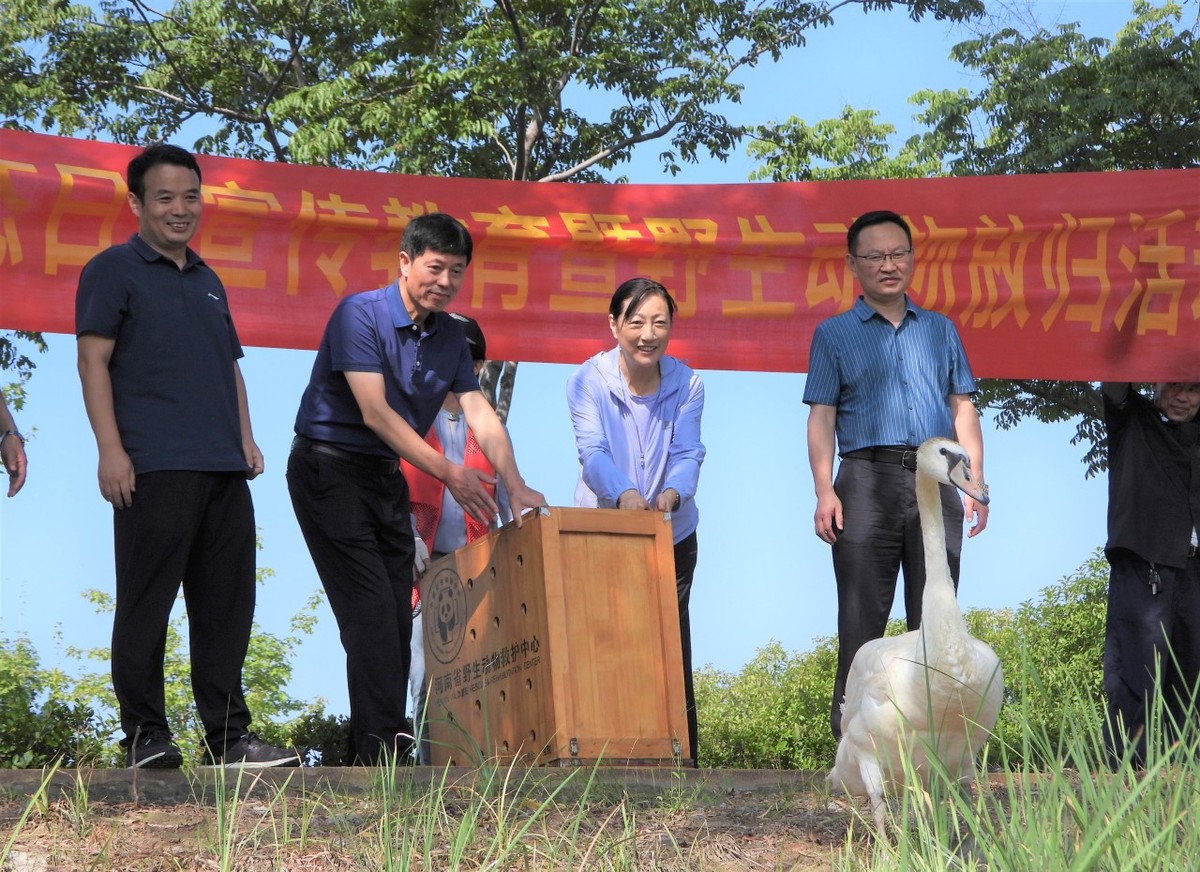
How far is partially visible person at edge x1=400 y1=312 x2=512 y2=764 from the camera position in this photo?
243 inches

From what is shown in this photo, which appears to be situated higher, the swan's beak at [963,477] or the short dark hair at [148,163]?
the short dark hair at [148,163]

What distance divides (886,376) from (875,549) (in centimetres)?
62

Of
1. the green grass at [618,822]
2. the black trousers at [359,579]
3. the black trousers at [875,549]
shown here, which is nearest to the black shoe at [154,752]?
the green grass at [618,822]

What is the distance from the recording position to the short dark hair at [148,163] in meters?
4.52

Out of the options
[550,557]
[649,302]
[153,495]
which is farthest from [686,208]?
[153,495]

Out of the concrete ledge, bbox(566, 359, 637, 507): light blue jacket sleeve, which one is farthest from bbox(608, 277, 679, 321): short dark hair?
the concrete ledge

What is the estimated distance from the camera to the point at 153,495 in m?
4.34

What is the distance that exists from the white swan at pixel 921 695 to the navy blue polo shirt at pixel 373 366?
1704 millimetres

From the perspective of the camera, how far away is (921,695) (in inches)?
157

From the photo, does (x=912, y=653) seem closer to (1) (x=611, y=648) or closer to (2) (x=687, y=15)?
(1) (x=611, y=648)

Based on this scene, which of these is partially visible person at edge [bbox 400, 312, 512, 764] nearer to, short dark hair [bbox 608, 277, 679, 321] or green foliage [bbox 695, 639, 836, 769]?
short dark hair [bbox 608, 277, 679, 321]

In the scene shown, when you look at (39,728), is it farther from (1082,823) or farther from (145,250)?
(1082,823)

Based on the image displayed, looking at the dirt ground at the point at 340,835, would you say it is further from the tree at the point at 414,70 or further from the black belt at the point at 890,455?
the tree at the point at 414,70

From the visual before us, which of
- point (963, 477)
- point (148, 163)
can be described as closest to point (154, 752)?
point (148, 163)
